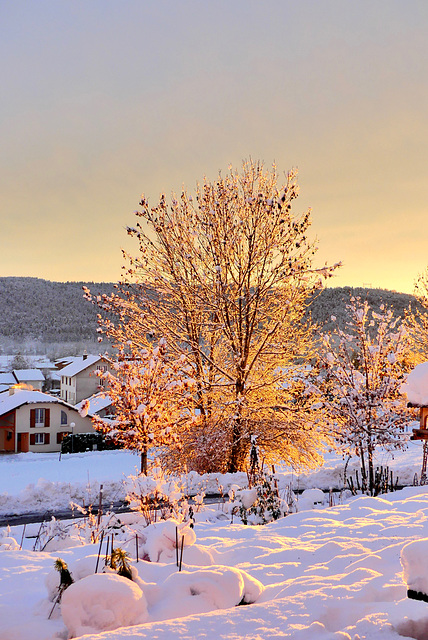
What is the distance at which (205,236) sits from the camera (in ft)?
45.9

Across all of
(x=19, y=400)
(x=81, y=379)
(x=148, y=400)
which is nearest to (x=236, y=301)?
(x=148, y=400)

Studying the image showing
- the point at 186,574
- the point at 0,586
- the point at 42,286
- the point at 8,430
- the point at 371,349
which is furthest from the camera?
the point at 42,286

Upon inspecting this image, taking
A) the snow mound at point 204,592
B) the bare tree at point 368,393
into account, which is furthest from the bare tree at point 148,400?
the snow mound at point 204,592

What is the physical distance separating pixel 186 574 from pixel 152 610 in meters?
0.46

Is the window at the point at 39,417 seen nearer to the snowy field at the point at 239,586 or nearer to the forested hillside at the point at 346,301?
the snowy field at the point at 239,586

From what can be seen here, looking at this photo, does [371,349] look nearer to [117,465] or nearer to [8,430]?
[117,465]

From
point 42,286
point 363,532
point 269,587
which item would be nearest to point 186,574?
point 269,587

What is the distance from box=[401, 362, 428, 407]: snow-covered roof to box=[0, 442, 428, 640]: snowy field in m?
1.60

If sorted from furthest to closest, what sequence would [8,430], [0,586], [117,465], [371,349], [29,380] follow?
[29,380] → [8,430] → [117,465] → [371,349] → [0,586]

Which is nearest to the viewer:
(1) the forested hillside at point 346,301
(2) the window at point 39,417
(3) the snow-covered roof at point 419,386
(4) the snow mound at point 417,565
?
(4) the snow mound at point 417,565

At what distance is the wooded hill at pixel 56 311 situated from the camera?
84750 mm

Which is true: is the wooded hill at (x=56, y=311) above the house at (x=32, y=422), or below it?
above

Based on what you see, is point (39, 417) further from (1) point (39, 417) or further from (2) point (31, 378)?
(2) point (31, 378)

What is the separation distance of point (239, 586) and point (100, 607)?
1.05 metres
